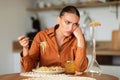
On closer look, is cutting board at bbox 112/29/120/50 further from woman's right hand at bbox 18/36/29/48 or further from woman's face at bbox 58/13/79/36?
woman's right hand at bbox 18/36/29/48

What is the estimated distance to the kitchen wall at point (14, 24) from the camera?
3.98 metres

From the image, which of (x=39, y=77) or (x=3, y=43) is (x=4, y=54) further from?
(x=39, y=77)

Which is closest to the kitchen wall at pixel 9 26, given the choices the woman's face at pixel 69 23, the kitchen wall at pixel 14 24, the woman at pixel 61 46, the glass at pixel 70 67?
the kitchen wall at pixel 14 24

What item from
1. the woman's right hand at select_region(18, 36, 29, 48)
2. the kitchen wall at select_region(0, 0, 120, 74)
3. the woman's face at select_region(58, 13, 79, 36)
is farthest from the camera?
the kitchen wall at select_region(0, 0, 120, 74)

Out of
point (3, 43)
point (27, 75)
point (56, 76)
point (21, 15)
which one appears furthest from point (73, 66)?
point (21, 15)

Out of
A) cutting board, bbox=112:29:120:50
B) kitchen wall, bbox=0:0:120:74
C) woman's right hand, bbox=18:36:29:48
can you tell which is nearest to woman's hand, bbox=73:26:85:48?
woman's right hand, bbox=18:36:29:48

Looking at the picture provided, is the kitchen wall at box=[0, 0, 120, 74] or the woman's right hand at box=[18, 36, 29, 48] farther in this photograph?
the kitchen wall at box=[0, 0, 120, 74]

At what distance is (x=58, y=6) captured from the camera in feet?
13.9

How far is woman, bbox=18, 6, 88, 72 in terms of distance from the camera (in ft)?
7.03

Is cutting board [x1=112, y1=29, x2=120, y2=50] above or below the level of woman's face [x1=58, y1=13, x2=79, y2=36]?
below

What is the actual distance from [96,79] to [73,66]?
0.94ft

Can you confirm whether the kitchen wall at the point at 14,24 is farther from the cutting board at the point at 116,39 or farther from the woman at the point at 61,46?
the woman at the point at 61,46

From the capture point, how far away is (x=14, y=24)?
4234mm

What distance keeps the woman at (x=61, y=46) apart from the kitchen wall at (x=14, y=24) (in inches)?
68.8
